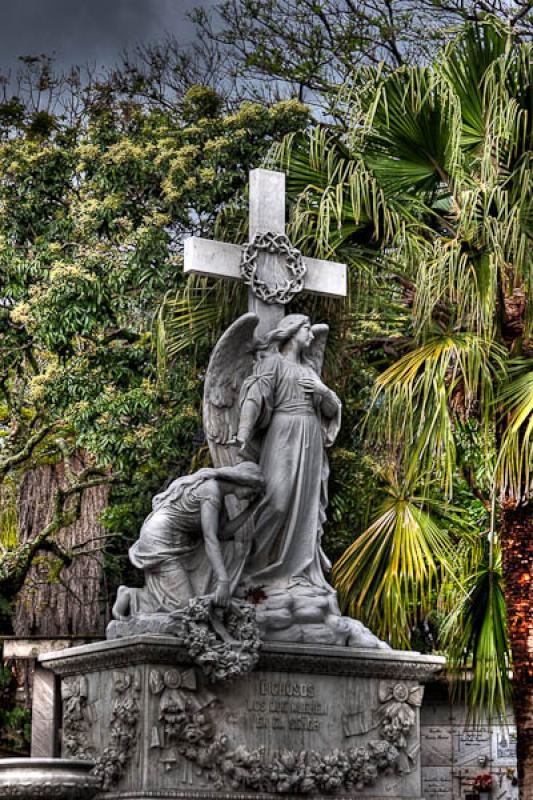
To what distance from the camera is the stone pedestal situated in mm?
9383

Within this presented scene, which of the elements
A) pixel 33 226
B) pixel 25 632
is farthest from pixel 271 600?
pixel 25 632

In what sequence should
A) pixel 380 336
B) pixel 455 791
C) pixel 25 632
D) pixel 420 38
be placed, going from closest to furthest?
pixel 380 336 < pixel 455 791 < pixel 25 632 < pixel 420 38

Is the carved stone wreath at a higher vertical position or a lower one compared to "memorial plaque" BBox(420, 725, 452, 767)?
higher

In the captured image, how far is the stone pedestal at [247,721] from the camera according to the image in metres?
9.38

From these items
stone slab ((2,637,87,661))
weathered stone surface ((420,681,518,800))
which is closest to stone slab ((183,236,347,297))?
weathered stone surface ((420,681,518,800))

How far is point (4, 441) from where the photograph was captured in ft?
59.6

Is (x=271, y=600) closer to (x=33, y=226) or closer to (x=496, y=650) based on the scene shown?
(x=496, y=650)

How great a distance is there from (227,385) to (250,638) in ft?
6.85

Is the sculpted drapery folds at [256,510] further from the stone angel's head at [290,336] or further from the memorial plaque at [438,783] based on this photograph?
the memorial plaque at [438,783]

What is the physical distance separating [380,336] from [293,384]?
5.27m

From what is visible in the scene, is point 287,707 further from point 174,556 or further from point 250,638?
point 174,556

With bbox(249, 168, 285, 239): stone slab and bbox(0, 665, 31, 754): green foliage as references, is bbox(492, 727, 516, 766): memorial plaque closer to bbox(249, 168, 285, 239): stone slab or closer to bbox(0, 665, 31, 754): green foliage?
bbox(0, 665, 31, 754): green foliage

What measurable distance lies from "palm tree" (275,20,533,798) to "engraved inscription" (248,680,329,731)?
295cm

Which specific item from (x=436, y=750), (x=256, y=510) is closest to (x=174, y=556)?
(x=256, y=510)
